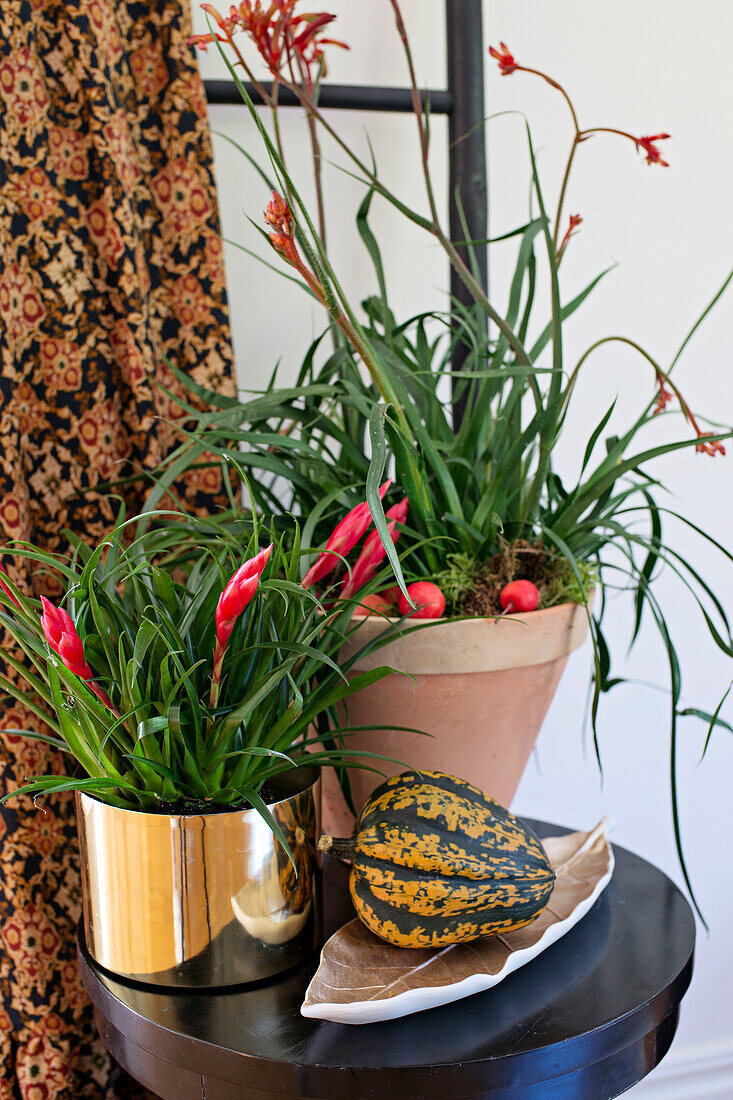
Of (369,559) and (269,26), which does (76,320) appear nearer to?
(269,26)

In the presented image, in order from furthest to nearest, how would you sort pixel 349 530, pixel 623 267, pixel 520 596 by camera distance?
pixel 623 267, pixel 520 596, pixel 349 530

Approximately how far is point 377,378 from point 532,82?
742mm

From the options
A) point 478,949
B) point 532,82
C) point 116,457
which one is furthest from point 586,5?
point 478,949

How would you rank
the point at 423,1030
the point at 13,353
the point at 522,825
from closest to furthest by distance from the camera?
the point at 423,1030 < the point at 522,825 < the point at 13,353

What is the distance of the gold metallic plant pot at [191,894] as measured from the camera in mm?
603

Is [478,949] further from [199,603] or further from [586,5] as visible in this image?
[586,5]

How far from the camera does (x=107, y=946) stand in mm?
632

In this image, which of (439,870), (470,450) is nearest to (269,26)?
(470,450)

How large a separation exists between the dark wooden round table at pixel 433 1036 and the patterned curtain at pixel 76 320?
1.36ft

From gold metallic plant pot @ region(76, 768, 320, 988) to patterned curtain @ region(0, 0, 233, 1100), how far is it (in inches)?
16.2

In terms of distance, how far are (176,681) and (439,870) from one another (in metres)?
0.23

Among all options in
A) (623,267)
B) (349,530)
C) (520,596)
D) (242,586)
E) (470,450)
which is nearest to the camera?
(242,586)

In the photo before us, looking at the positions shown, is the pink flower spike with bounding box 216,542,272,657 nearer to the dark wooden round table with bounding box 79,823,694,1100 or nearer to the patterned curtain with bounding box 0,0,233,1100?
the dark wooden round table with bounding box 79,823,694,1100

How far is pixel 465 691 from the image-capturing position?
2.49ft
